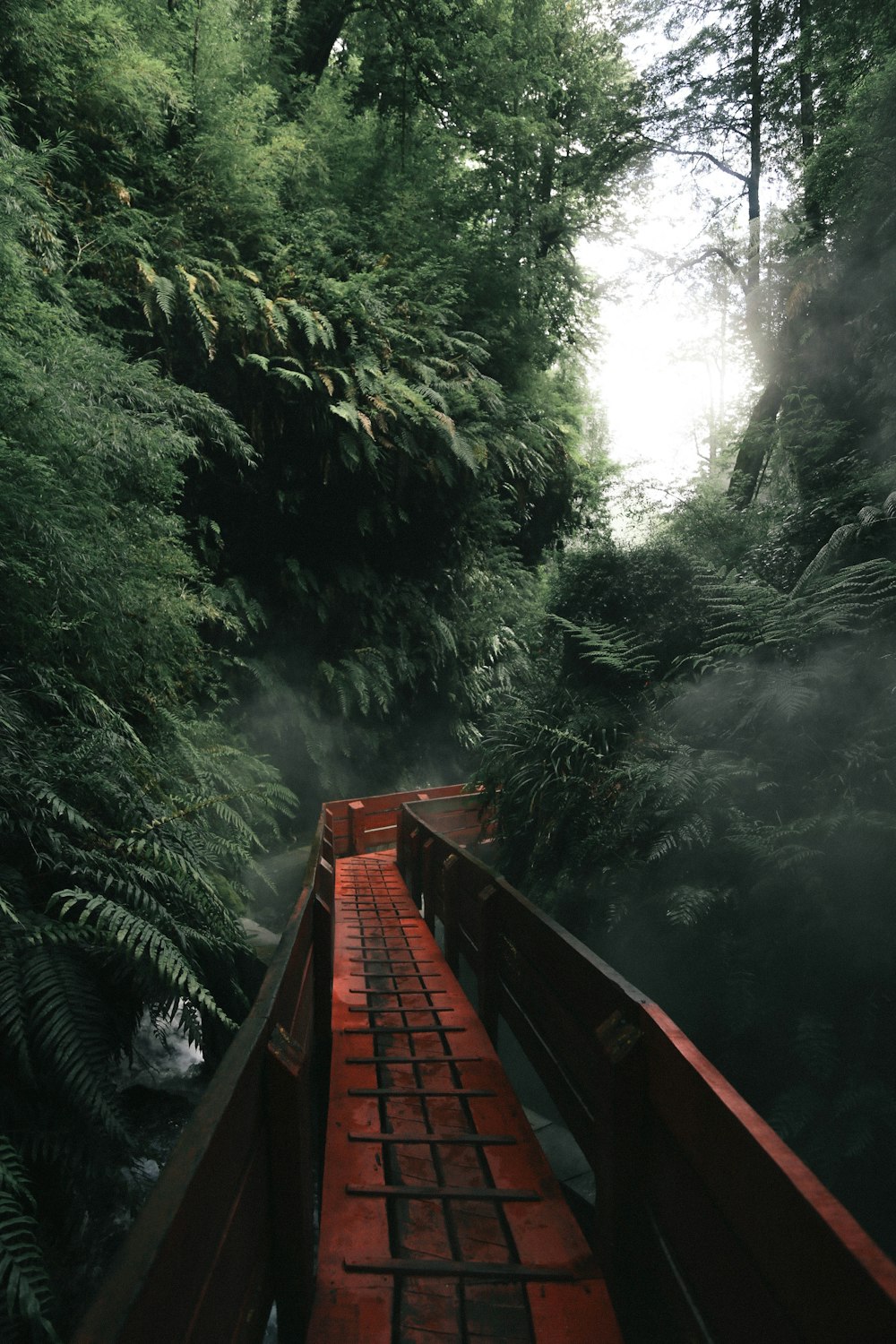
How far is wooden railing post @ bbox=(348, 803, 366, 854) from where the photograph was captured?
9680mm

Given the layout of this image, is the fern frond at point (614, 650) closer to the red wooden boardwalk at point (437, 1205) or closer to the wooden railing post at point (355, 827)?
Result: the red wooden boardwalk at point (437, 1205)

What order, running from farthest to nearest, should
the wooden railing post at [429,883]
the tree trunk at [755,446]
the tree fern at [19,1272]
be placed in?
1. the tree trunk at [755,446]
2. the wooden railing post at [429,883]
3. the tree fern at [19,1272]

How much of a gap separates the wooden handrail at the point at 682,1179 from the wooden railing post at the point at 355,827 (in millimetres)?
6603

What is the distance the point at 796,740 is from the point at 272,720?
681cm

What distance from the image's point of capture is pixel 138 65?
746cm

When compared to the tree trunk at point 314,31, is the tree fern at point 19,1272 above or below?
below

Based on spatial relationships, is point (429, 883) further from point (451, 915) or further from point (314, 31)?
point (314, 31)

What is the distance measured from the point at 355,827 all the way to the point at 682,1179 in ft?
27.3

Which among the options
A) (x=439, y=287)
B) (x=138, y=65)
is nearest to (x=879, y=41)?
(x=439, y=287)

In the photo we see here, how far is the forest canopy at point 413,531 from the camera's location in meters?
3.16

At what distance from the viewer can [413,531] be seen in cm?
1160

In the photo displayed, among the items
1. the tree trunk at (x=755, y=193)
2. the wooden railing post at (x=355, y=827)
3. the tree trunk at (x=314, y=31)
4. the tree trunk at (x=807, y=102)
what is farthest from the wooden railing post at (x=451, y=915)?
the tree trunk at (x=314, y=31)

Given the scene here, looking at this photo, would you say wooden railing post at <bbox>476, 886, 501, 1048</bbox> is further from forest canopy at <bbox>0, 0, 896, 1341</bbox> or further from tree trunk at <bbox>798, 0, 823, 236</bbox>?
Result: tree trunk at <bbox>798, 0, 823, 236</bbox>

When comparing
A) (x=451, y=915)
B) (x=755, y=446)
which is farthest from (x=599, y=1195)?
(x=755, y=446)
